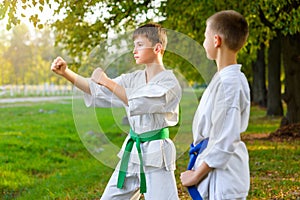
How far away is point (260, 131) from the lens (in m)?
19.1

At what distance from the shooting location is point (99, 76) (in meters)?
4.39

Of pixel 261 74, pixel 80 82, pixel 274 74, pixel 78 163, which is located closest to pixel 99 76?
pixel 80 82

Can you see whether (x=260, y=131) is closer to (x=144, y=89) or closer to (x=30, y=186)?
(x=30, y=186)

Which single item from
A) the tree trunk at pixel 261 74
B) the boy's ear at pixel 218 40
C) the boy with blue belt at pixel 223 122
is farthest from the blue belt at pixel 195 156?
the tree trunk at pixel 261 74

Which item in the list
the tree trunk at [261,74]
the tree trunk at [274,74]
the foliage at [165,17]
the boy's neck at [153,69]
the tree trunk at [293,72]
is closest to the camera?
the boy's neck at [153,69]

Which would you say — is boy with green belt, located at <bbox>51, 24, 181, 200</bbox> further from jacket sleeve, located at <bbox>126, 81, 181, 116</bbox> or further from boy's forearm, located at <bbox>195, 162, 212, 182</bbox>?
boy's forearm, located at <bbox>195, 162, 212, 182</bbox>

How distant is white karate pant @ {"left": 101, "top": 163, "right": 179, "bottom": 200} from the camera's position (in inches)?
183

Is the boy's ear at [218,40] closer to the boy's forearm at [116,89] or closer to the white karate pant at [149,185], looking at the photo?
the boy's forearm at [116,89]

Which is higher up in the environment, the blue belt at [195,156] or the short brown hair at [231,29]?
the short brown hair at [231,29]

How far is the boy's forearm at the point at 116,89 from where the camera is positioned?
4309mm

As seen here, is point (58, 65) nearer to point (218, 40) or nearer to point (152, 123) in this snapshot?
point (152, 123)

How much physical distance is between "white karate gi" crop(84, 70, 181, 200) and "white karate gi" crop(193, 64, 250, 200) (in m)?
0.91

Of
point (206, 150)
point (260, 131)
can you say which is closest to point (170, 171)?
point (206, 150)

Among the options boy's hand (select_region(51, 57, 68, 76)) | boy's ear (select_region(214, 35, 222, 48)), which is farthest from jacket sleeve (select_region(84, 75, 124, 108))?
boy's ear (select_region(214, 35, 222, 48))
